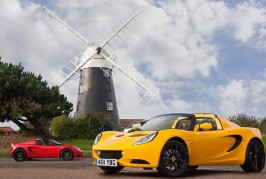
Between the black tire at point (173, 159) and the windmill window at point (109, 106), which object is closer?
the black tire at point (173, 159)

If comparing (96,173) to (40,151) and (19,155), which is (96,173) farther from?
(40,151)

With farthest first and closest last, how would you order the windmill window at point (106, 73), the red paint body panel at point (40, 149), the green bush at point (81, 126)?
the windmill window at point (106, 73)
the green bush at point (81, 126)
the red paint body panel at point (40, 149)

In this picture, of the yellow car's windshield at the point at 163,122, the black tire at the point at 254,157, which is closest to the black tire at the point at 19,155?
the yellow car's windshield at the point at 163,122

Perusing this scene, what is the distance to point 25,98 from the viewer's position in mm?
43062

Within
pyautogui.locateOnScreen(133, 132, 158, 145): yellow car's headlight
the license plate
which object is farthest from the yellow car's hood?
the license plate

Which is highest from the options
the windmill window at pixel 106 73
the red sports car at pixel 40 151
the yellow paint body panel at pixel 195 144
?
the windmill window at pixel 106 73

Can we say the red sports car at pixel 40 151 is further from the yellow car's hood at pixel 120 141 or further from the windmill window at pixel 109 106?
the windmill window at pixel 109 106

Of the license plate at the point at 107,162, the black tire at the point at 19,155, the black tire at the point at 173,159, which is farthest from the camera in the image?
the black tire at the point at 19,155

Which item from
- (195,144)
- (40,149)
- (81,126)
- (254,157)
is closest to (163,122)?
(195,144)

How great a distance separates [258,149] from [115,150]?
362cm

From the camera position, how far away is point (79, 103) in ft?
182

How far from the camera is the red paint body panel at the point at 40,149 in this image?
891 inches

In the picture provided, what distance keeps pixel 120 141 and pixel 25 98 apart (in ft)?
115

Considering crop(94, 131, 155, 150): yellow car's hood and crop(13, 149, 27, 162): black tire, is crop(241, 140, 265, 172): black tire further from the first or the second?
crop(13, 149, 27, 162): black tire
